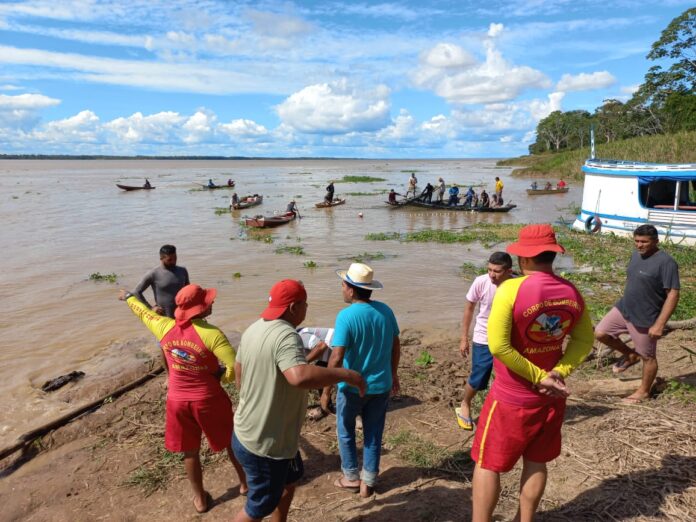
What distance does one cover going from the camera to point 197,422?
3562 mm

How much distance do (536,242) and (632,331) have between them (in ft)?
10.0

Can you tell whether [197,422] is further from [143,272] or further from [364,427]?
[143,272]

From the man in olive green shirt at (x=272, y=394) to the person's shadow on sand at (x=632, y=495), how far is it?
1922 millimetres

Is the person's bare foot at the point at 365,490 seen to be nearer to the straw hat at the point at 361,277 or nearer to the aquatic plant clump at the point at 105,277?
the straw hat at the point at 361,277

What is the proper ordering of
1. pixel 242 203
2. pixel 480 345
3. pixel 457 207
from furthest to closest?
pixel 242 203
pixel 457 207
pixel 480 345

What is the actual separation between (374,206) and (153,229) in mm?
14714

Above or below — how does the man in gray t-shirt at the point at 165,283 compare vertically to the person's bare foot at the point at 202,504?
above

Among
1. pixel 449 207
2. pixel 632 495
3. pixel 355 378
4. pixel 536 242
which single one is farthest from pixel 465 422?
pixel 449 207

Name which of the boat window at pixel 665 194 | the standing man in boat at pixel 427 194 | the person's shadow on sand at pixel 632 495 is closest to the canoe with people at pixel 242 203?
the standing man in boat at pixel 427 194

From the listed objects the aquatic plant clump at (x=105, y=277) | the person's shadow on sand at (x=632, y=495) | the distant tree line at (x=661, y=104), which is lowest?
the aquatic plant clump at (x=105, y=277)

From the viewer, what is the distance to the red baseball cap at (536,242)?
2.62 meters

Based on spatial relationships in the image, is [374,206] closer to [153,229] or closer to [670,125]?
[153,229]

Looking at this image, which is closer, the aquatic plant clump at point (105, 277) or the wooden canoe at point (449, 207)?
the aquatic plant clump at point (105, 277)

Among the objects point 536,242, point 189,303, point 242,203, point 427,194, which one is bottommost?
point 242,203
